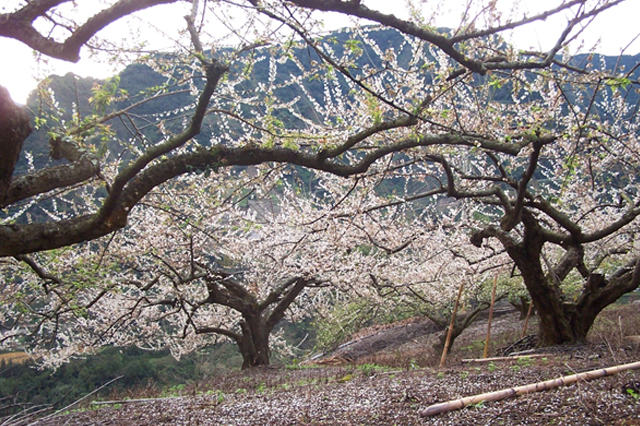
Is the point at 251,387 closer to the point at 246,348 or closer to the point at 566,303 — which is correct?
the point at 246,348

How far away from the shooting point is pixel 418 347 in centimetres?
1384

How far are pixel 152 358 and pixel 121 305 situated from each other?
857cm

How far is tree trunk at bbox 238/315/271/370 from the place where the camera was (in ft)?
36.7

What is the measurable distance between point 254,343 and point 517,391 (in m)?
8.40

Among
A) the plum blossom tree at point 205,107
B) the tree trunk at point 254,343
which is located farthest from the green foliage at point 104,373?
the plum blossom tree at point 205,107

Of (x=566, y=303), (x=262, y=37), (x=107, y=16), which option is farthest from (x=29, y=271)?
(x=566, y=303)

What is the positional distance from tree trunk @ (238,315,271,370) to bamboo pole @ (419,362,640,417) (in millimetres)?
7968

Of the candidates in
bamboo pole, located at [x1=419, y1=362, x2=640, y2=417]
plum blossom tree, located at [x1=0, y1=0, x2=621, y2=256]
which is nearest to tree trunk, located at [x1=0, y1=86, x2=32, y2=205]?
plum blossom tree, located at [x1=0, y1=0, x2=621, y2=256]

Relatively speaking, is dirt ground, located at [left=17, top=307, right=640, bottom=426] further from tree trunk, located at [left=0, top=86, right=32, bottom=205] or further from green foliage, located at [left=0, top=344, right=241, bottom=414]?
green foliage, located at [left=0, top=344, right=241, bottom=414]

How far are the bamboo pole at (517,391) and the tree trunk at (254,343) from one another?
26.1 ft

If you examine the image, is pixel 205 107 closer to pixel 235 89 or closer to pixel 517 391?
pixel 517 391

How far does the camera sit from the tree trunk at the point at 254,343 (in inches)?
440

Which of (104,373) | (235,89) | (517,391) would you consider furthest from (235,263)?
(104,373)

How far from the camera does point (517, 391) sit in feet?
12.3
